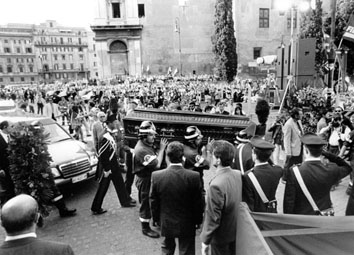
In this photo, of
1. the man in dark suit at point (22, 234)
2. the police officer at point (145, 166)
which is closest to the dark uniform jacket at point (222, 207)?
the man in dark suit at point (22, 234)

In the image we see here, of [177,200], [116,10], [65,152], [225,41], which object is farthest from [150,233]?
[116,10]

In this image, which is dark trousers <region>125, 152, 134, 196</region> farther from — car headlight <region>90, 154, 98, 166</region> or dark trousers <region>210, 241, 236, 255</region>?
dark trousers <region>210, 241, 236, 255</region>

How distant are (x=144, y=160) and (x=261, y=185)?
2.09 metres

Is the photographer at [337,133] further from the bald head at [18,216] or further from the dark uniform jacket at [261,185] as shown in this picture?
the bald head at [18,216]

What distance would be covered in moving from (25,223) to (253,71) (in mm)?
34032

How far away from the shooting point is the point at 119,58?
32.9m

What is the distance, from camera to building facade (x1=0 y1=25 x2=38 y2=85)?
9419cm

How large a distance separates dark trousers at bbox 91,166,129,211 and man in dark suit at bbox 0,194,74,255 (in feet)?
11.3

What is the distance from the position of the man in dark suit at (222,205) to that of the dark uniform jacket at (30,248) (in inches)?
56.8

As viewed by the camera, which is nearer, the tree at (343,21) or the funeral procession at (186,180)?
the funeral procession at (186,180)

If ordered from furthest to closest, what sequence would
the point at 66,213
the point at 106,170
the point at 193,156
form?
the point at 66,213 < the point at 106,170 < the point at 193,156

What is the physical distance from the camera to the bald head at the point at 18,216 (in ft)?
7.18

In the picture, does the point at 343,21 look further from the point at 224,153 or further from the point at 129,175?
the point at 224,153

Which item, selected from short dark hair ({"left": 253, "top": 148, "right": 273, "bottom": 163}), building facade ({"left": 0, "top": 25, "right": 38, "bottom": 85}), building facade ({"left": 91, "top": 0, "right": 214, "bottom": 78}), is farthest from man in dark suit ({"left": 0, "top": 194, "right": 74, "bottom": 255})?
building facade ({"left": 0, "top": 25, "right": 38, "bottom": 85})
